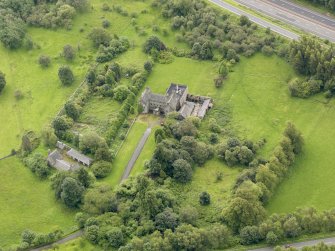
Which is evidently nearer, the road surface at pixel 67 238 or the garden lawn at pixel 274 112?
the road surface at pixel 67 238

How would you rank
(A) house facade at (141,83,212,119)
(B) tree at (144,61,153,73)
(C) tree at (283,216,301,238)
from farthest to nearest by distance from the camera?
(B) tree at (144,61,153,73), (A) house facade at (141,83,212,119), (C) tree at (283,216,301,238)

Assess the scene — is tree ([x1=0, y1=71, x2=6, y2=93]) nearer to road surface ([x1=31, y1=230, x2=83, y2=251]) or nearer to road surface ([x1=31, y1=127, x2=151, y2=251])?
road surface ([x1=31, y1=127, x2=151, y2=251])

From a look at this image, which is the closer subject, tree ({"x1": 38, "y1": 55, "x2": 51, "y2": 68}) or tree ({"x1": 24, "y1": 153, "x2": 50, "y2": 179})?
tree ({"x1": 24, "y1": 153, "x2": 50, "y2": 179})

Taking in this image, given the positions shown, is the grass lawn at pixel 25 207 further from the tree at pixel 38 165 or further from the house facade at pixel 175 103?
the house facade at pixel 175 103

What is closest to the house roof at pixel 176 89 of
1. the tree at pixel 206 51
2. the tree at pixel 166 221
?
the tree at pixel 206 51

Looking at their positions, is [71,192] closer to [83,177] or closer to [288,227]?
[83,177]

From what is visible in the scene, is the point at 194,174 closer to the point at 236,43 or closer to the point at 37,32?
the point at 236,43

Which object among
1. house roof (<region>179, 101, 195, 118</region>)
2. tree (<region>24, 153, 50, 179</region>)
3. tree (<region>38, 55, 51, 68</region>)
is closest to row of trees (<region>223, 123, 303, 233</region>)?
house roof (<region>179, 101, 195, 118</region>)
